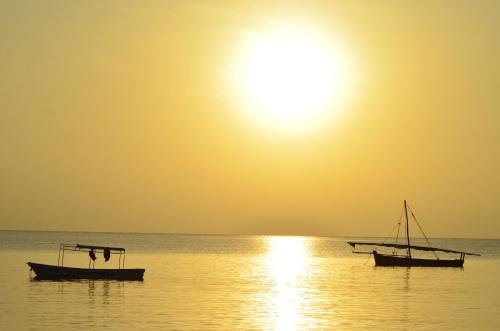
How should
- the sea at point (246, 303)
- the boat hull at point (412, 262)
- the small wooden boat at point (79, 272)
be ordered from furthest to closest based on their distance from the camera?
1. the boat hull at point (412, 262)
2. the small wooden boat at point (79, 272)
3. the sea at point (246, 303)

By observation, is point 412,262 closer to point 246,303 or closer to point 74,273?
point 74,273

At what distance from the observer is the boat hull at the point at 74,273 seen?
75.2 metres

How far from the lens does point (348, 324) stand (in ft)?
157

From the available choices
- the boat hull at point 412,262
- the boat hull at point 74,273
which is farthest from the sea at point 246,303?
the boat hull at point 412,262

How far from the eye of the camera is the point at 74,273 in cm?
7550

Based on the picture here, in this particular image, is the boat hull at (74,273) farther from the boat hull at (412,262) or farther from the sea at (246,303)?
the boat hull at (412,262)

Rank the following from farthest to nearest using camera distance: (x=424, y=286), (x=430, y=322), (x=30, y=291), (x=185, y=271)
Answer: (x=185, y=271)
(x=424, y=286)
(x=30, y=291)
(x=430, y=322)

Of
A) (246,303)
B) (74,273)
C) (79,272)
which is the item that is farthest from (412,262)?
(246,303)

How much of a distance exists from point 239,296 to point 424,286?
2437cm

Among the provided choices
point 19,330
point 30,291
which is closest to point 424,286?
point 30,291

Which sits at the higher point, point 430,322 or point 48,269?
point 48,269

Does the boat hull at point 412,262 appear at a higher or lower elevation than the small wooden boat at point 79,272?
higher

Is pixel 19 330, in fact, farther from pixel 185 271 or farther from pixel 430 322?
pixel 185 271

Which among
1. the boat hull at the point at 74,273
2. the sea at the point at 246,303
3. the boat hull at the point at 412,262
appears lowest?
the sea at the point at 246,303
